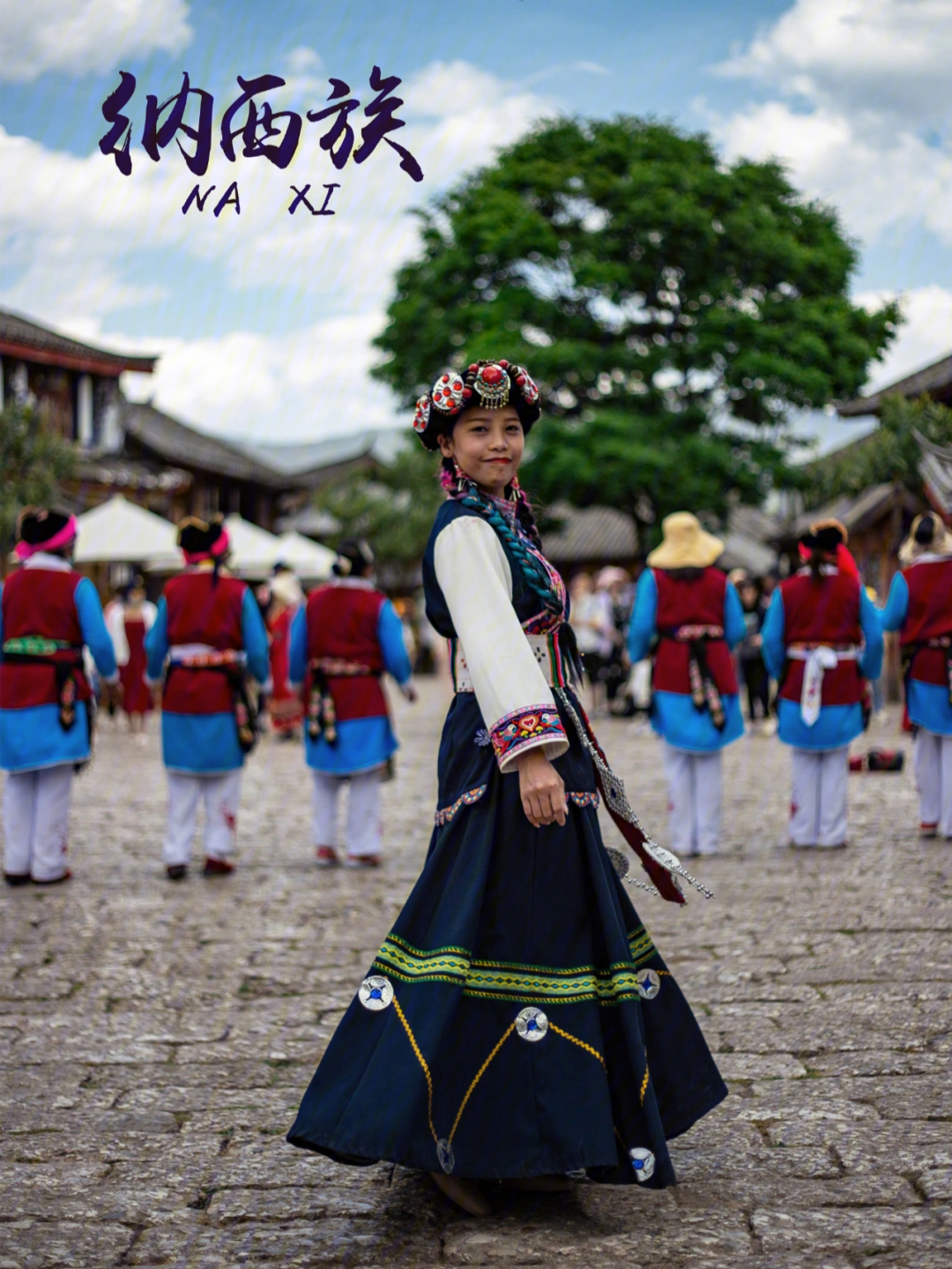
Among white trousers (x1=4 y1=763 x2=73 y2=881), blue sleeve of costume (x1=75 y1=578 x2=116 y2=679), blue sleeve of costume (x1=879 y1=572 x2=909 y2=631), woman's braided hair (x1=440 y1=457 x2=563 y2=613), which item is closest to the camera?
woman's braided hair (x1=440 y1=457 x2=563 y2=613)

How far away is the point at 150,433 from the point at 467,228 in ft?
36.5

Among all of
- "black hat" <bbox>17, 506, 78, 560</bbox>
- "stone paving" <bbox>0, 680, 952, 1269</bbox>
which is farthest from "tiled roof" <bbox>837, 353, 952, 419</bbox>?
"black hat" <bbox>17, 506, 78, 560</bbox>

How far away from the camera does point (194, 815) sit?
796cm

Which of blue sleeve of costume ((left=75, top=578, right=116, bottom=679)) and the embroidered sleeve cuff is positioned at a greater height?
blue sleeve of costume ((left=75, top=578, right=116, bottom=679))

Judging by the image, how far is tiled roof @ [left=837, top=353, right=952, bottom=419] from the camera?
19859mm

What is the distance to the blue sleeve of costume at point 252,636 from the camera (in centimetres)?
799

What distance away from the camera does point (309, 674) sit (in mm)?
8336

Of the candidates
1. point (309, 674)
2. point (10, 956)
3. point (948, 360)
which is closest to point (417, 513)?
point (948, 360)

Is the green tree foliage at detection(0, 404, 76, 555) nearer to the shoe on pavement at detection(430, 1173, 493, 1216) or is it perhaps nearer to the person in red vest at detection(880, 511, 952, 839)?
the person in red vest at detection(880, 511, 952, 839)

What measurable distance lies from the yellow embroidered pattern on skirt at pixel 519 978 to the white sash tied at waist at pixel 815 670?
5.27 m

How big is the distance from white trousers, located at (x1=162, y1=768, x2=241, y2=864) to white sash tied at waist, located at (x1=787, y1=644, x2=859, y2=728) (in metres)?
3.07

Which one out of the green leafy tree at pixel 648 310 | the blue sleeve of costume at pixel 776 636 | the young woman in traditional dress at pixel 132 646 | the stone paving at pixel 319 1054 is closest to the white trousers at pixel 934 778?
the stone paving at pixel 319 1054

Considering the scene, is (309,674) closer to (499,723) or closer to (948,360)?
(499,723)

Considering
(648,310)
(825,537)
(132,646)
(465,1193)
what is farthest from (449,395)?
(648,310)
